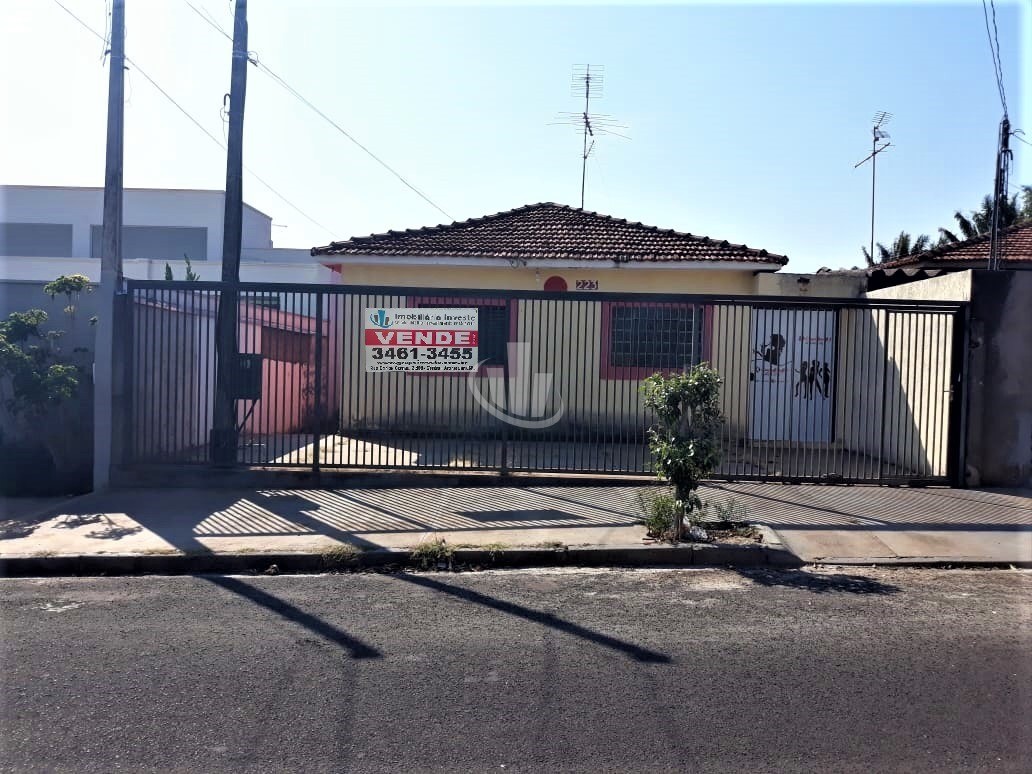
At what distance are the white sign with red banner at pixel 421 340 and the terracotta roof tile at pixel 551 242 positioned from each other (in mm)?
3863

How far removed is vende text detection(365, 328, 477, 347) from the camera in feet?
35.4

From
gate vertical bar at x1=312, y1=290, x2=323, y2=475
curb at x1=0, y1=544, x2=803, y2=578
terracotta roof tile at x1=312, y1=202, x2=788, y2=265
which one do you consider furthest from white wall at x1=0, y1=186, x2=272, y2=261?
curb at x1=0, y1=544, x2=803, y2=578

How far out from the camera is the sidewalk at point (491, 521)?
7898 millimetres

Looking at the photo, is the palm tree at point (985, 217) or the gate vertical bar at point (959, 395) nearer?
the gate vertical bar at point (959, 395)

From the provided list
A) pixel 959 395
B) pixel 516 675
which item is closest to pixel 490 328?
→ pixel 959 395

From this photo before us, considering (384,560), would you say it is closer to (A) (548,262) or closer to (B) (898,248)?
(A) (548,262)

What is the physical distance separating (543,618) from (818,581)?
251 cm

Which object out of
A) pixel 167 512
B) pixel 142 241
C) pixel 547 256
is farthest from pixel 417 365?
pixel 142 241

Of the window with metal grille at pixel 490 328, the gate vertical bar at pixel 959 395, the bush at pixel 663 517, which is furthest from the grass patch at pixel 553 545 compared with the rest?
the gate vertical bar at pixel 959 395

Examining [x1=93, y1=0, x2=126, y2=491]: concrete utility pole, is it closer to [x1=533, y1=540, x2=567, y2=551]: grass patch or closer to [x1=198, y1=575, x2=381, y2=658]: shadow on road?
[x1=198, y1=575, x2=381, y2=658]: shadow on road

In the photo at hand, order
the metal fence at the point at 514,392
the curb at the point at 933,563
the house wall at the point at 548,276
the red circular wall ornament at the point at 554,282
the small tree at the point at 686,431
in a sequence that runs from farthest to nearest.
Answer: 1. the red circular wall ornament at the point at 554,282
2. the house wall at the point at 548,276
3. the metal fence at the point at 514,392
4. the small tree at the point at 686,431
5. the curb at the point at 933,563

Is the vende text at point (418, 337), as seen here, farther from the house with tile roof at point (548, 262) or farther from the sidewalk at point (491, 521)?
the house with tile roof at point (548, 262)

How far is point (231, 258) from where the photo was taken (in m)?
10.9

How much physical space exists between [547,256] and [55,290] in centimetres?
721
